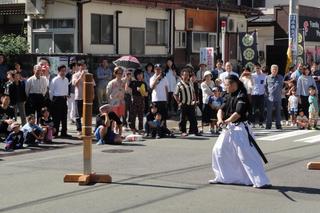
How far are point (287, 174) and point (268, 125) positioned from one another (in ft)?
27.1

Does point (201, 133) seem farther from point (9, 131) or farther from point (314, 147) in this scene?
point (9, 131)

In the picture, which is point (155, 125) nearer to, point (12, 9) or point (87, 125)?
point (87, 125)

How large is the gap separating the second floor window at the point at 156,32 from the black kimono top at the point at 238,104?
19.3 m

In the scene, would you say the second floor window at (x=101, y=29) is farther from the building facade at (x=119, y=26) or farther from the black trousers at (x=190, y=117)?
the black trousers at (x=190, y=117)

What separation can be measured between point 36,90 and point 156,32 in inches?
548

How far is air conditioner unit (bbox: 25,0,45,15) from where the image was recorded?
2472 cm

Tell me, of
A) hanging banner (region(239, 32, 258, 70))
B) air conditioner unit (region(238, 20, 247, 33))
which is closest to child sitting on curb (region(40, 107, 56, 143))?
hanging banner (region(239, 32, 258, 70))

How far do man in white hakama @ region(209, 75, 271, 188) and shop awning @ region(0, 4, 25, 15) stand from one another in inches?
711

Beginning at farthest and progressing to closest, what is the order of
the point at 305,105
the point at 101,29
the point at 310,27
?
the point at 310,27
the point at 101,29
the point at 305,105

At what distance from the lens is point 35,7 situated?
24.8 meters

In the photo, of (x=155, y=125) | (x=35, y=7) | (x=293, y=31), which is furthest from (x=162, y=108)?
(x=35, y=7)

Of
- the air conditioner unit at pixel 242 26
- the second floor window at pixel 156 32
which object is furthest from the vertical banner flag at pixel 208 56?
the air conditioner unit at pixel 242 26

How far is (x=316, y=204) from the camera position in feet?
26.3

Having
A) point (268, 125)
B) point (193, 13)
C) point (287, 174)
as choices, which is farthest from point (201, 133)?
point (193, 13)
